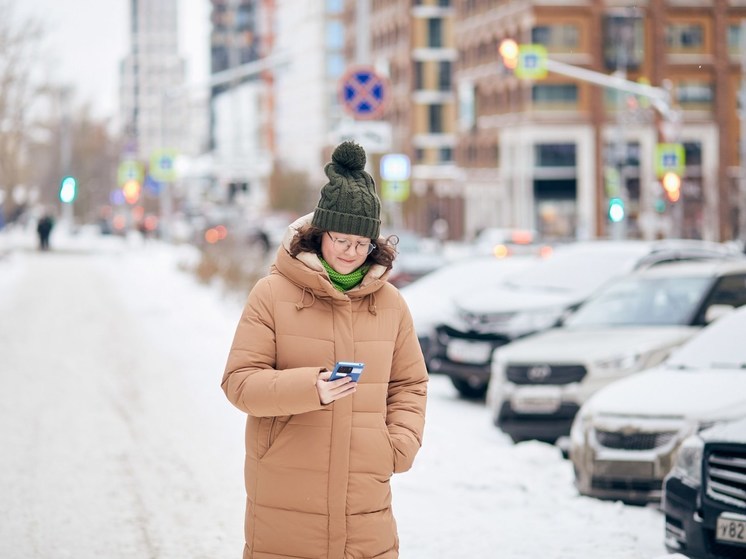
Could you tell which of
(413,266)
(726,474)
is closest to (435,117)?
(413,266)

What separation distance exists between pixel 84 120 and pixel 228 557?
86.3 meters

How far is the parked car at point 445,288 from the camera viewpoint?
694 inches

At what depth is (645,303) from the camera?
13.8 metres

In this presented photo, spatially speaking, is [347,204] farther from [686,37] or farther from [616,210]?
[686,37]

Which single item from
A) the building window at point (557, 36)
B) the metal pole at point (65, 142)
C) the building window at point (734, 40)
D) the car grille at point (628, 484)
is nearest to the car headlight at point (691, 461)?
the car grille at point (628, 484)

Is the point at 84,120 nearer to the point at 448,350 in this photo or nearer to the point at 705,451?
the point at 448,350

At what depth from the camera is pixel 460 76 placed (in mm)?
89375

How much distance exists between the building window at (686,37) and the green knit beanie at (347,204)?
72.2 meters

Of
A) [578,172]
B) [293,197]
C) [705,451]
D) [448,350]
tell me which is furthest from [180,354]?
[293,197]

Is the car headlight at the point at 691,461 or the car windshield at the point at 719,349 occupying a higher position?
the car windshield at the point at 719,349

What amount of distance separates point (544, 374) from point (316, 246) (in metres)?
8.12

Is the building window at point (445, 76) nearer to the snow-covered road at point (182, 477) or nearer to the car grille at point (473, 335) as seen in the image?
the snow-covered road at point (182, 477)

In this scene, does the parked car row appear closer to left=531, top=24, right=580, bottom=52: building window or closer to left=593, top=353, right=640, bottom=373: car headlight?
left=593, top=353, right=640, bottom=373: car headlight

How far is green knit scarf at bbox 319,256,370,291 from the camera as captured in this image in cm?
482
